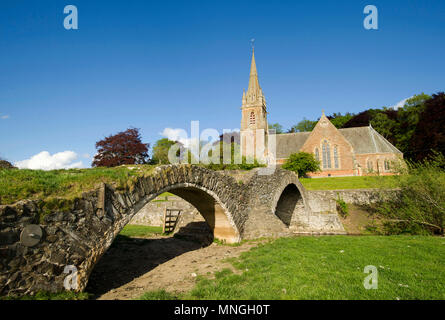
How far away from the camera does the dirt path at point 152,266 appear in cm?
571

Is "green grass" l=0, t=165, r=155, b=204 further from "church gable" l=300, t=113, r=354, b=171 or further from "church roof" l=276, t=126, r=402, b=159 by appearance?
"church roof" l=276, t=126, r=402, b=159

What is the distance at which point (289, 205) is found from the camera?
21.2 metres

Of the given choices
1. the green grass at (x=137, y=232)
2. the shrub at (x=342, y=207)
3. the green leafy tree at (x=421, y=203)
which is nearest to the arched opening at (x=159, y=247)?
the green grass at (x=137, y=232)

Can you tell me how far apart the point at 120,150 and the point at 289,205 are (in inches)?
619

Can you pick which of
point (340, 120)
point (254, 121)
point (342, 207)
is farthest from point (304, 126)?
point (342, 207)

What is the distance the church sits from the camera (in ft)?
139

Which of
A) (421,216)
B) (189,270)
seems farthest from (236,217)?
(421,216)

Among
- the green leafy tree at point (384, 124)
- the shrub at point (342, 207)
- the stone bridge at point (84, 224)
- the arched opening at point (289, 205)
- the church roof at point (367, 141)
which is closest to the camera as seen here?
the stone bridge at point (84, 224)

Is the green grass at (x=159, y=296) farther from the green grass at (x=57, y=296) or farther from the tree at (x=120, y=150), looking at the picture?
the tree at (x=120, y=150)

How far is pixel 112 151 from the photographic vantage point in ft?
73.1

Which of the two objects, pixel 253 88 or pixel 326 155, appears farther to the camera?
pixel 253 88

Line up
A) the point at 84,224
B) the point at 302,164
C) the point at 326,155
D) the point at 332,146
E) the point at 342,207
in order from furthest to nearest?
the point at 326,155 → the point at 332,146 → the point at 302,164 → the point at 342,207 → the point at 84,224

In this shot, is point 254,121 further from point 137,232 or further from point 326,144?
point 137,232

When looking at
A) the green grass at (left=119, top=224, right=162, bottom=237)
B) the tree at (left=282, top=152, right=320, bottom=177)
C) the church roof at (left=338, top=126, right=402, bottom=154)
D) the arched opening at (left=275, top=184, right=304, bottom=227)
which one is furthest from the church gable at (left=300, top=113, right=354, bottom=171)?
the green grass at (left=119, top=224, right=162, bottom=237)
